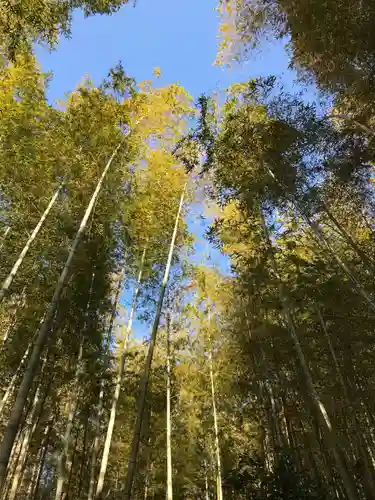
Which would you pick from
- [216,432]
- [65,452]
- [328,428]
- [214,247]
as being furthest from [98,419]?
[328,428]

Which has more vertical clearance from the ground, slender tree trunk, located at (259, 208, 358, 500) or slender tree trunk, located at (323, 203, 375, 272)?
slender tree trunk, located at (323, 203, 375, 272)

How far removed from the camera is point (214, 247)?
7.04 metres

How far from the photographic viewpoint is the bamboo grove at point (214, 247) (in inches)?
192

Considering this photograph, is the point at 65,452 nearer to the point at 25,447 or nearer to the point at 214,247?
the point at 25,447

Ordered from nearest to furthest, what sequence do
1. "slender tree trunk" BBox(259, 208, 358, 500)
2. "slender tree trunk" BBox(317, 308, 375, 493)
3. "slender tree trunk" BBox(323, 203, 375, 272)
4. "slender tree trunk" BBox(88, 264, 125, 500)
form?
"slender tree trunk" BBox(259, 208, 358, 500), "slender tree trunk" BBox(323, 203, 375, 272), "slender tree trunk" BBox(317, 308, 375, 493), "slender tree trunk" BBox(88, 264, 125, 500)

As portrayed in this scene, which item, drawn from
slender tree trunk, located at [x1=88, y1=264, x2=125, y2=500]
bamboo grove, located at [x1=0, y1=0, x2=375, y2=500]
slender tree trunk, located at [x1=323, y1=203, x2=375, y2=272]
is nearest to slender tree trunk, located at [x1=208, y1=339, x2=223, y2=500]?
bamboo grove, located at [x1=0, y1=0, x2=375, y2=500]

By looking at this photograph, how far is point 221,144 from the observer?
5961 mm

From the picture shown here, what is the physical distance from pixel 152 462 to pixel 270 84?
32.2 ft

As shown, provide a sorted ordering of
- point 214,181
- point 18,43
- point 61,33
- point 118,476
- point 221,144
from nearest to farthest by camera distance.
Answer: point 18,43, point 61,33, point 221,144, point 214,181, point 118,476

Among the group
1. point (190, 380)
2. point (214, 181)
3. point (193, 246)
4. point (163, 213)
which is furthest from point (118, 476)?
point (214, 181)

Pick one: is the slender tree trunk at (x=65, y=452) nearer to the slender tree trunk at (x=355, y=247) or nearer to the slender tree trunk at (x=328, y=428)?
the slender tree trunk at (x=328, y=428)

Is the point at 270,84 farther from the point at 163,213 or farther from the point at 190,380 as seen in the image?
the point at 190,380

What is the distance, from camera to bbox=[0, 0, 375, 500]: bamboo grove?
4.88 metres

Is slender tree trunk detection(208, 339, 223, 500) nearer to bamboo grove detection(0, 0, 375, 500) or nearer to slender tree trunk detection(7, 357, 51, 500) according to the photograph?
bamboo grove detection(0, 0, 375, 500)
